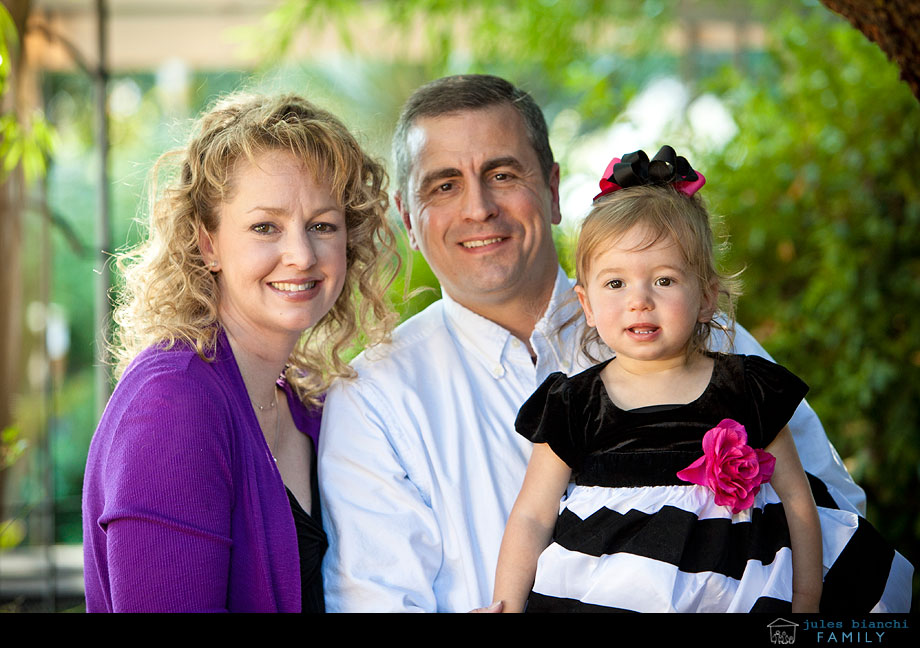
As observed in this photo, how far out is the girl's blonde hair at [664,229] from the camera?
1.89 meters

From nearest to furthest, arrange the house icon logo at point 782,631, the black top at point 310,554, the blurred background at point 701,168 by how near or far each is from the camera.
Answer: the house icon logo at point 782,631 → the black top at point 310,554 → the blurred background at point 701,168

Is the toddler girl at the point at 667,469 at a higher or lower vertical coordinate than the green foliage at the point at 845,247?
lower

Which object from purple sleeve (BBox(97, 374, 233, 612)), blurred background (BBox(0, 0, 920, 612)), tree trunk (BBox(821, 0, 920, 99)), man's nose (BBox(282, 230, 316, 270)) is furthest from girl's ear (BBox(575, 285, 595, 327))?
blurred background (BBox(0, 0, 920, 612))

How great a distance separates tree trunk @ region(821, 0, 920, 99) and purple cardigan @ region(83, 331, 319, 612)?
1612 mm

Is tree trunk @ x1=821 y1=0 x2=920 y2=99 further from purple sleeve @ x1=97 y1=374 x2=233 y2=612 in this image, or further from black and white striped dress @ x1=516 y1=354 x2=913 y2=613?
purple sleeve @ x1=97 y1=374 x2=233 y2=612

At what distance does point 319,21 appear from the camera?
5.66 m

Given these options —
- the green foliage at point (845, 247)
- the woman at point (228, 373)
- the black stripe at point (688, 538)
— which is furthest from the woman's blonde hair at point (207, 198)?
the green foliage at point (845, 247)

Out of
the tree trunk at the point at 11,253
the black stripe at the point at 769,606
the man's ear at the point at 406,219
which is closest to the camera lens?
the black stripe at the point at 769,606

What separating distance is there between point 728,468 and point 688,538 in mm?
152

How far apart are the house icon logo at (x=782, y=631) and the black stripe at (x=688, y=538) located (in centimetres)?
18

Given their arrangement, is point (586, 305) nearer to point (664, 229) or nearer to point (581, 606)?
point (664, 229)

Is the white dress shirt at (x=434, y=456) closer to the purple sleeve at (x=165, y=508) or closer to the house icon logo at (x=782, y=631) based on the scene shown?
the purple sleeve at (x=165, y=508)

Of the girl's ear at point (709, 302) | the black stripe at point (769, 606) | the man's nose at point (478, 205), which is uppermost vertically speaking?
the man's nose at point (478, 205)

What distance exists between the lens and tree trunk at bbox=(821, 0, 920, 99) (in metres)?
2.07
